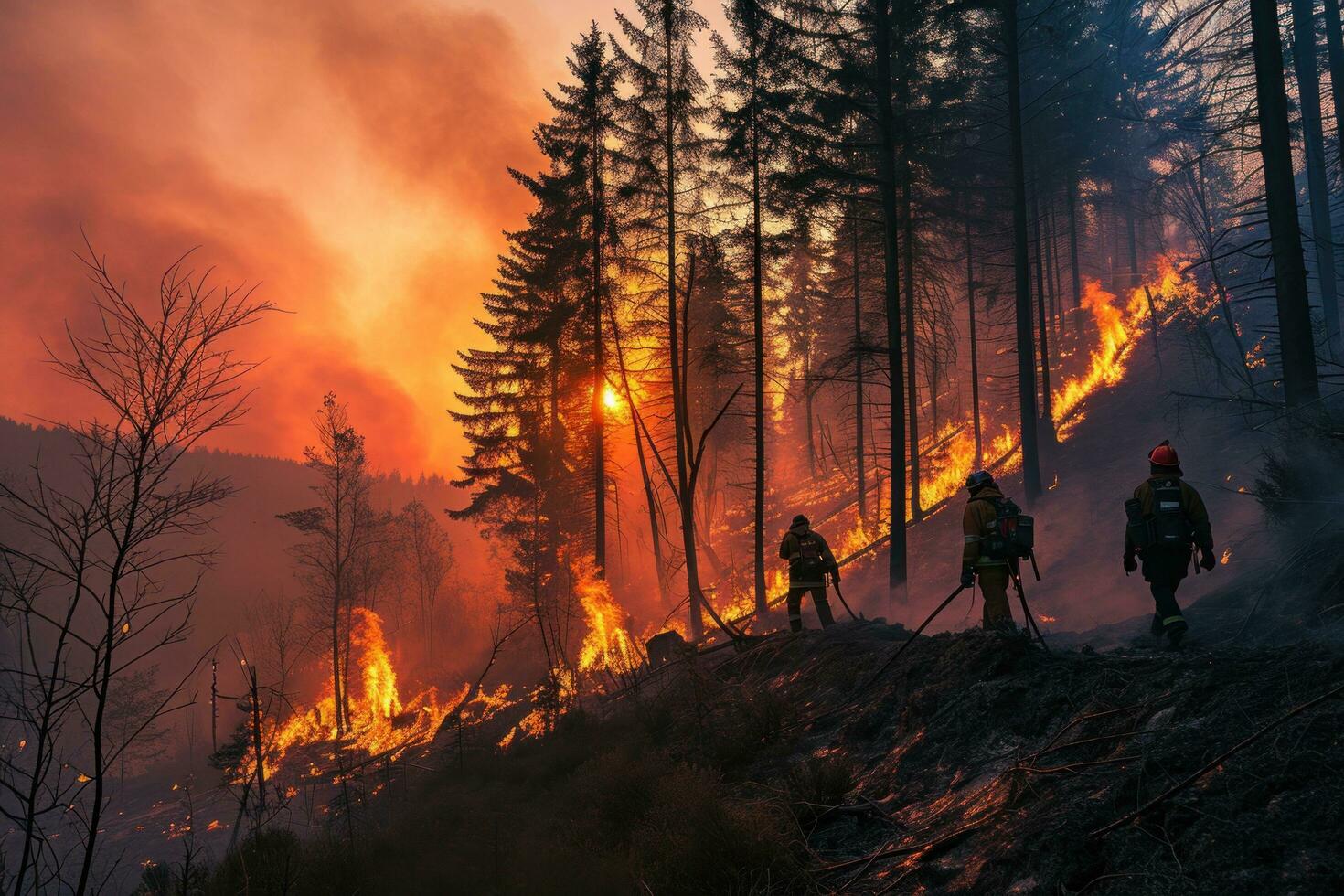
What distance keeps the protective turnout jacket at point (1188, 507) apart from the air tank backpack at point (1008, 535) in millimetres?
939

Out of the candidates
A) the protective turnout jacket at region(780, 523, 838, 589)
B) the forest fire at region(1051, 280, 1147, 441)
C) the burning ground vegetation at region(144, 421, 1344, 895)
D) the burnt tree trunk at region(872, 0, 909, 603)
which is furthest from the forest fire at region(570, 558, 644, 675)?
the forest fire at region(1051, 280, 1147, 441)

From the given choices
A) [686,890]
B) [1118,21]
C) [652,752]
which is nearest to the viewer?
[686,890]

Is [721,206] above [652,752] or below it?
above

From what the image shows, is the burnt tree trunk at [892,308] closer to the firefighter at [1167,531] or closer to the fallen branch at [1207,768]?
the firefighter at [1167,531]

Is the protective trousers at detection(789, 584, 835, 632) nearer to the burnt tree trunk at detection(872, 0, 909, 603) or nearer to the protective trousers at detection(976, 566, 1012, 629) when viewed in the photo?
the protective trousers at detection(976, 566, 1012, 629)

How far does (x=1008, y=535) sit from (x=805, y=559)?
371 cm

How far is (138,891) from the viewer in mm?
8938

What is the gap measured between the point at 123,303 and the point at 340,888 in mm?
5646

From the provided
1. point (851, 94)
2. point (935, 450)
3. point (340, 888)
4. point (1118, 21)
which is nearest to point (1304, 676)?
point (340, 888)

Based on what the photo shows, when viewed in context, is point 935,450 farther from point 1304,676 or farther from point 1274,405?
point 1304,676

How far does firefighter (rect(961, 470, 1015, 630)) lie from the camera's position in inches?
314

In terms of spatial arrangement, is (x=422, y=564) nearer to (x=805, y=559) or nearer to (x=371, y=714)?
(x=371, y=714)

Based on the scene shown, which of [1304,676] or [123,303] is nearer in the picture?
[1304,676]

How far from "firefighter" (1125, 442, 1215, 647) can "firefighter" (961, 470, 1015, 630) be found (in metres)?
1.29
